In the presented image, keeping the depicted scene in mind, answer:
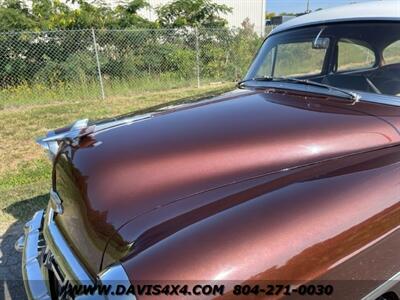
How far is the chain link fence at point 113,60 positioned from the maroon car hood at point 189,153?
23.8ft

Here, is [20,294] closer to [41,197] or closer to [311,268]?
[41,197]

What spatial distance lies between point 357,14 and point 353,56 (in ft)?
1.24

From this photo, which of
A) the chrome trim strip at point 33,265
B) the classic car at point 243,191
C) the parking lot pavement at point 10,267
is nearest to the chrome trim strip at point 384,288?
the classic car at point 243,191

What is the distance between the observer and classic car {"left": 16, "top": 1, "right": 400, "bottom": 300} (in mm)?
1406

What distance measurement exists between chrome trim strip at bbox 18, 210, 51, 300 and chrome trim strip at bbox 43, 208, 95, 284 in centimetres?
13

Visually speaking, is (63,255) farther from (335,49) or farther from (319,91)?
(335,49)

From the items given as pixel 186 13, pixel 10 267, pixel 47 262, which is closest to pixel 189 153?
pixel 47 262

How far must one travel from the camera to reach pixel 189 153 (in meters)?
1.97

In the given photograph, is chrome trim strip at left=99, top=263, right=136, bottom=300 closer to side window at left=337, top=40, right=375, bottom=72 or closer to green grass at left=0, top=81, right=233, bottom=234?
green grass at left=0, top=81, right=233, bottom=234

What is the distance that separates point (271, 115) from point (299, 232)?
→ 929mm

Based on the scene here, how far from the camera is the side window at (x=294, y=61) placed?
10.2 feet

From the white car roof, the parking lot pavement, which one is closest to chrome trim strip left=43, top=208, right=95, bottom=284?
the parking lot pavement

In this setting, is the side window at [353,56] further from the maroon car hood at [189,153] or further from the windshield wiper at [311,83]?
the maroon car hood at [189,153]

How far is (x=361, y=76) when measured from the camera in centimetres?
265
